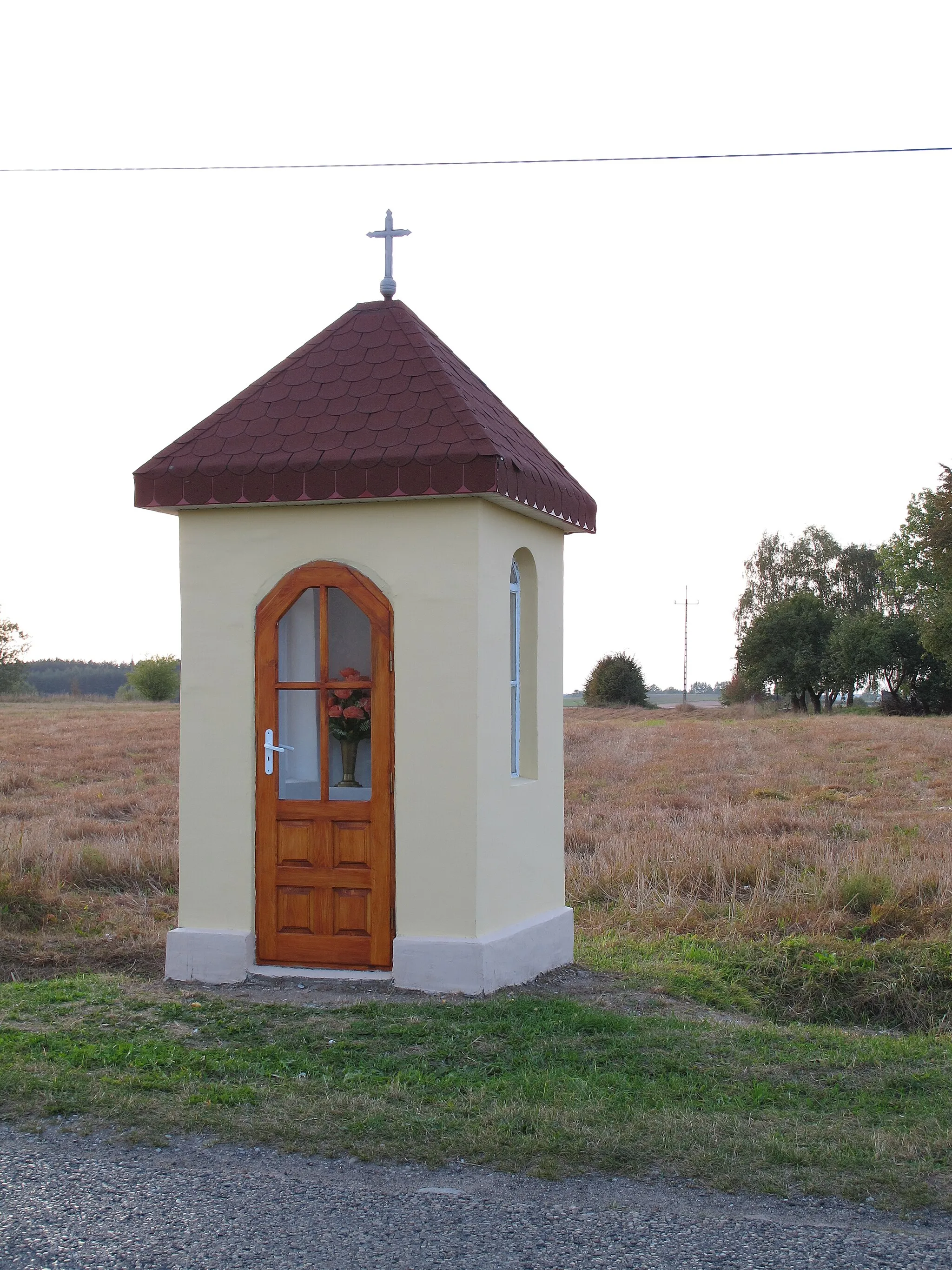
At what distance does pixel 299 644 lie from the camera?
25.4 feet

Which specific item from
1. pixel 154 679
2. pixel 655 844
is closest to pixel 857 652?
pixel 154 679

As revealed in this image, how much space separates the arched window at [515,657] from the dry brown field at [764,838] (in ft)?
7.91

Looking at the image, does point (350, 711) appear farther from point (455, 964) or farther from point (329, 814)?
point (455, 964)

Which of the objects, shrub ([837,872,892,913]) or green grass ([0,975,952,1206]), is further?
shrub ([837,872,892,913])

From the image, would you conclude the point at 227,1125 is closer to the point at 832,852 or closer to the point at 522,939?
the point at 522,939

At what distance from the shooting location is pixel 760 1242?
380cm

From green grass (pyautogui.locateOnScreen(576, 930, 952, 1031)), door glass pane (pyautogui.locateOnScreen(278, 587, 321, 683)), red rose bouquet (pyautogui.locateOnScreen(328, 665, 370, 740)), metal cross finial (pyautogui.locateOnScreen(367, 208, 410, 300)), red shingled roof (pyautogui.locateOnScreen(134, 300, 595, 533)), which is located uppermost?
metal cross finial (pyautogui.locateOnScreen(367, 208, 410, 300))

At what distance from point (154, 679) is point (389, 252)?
6201cm

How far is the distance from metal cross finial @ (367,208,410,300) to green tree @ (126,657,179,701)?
6098 cm

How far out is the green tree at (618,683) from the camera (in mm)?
60000

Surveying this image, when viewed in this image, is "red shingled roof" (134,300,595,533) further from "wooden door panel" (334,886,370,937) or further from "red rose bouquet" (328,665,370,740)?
"wooden door panel" (334,886,370,937)

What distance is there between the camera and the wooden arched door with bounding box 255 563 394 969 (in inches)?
280

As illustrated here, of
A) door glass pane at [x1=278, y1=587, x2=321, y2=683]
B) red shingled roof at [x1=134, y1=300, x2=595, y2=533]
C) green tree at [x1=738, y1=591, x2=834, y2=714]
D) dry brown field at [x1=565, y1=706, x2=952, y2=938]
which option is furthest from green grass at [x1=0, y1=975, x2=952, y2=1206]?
green tree at [x1=738, y1=591, x2=834, y2=714]

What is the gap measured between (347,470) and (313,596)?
0.97 m
